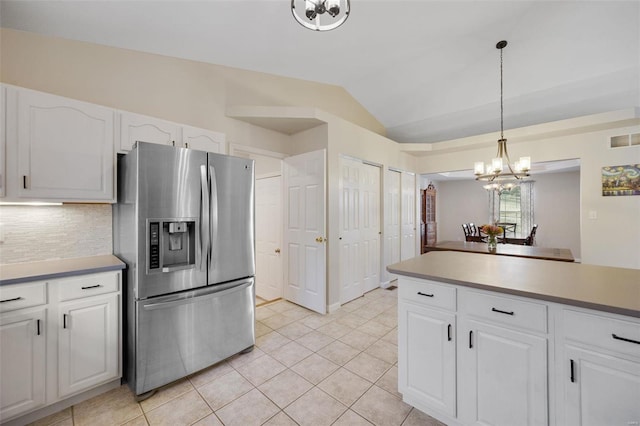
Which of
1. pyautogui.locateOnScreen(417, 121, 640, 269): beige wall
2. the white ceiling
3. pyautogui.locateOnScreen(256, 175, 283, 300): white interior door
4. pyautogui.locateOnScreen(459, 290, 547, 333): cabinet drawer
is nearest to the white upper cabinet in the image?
the white ceiling

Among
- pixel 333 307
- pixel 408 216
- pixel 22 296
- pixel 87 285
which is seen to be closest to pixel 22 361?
pixel 22 296

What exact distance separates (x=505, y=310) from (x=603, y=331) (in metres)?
0.35

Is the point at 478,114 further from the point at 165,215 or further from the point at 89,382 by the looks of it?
the point at 89,382

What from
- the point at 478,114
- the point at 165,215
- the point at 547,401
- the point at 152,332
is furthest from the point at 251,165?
the point at 478,114

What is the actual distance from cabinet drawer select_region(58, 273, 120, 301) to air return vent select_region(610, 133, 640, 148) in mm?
6431

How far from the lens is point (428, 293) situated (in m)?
1.58

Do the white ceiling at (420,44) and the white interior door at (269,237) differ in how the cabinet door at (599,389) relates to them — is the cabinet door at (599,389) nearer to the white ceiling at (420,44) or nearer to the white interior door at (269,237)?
the white ceiling at (420,44)

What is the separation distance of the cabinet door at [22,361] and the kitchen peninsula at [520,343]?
7.58 feet

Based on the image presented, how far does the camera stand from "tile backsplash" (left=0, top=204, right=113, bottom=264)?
191cm

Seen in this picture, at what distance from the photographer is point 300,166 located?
3514 mm

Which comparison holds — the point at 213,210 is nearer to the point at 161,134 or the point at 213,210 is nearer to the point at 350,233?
the point at 161,134

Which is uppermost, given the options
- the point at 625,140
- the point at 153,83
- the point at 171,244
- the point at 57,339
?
the point at 153,83

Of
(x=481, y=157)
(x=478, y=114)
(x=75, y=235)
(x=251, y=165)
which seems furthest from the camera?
(x=481, y=157)

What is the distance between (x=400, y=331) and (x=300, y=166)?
2.46 metres
